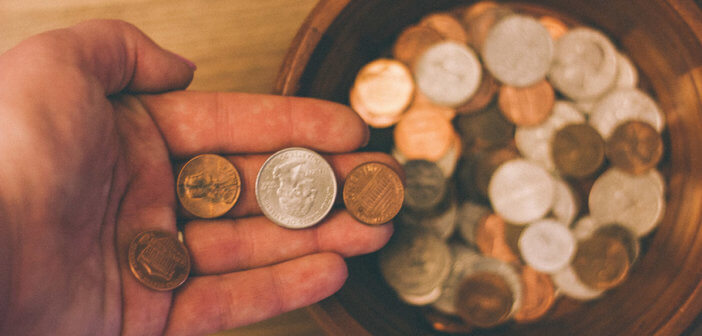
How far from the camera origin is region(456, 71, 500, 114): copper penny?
1.46 m

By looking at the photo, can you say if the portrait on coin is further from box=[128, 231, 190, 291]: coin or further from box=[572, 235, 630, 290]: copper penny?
box=[572, 235, 630, 290]: copper penny

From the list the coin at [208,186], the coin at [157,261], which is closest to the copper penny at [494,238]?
the coin at [208,186]

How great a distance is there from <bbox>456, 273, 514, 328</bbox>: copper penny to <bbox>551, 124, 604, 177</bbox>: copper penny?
0.43 m

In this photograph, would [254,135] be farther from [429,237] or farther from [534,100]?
[534,100]

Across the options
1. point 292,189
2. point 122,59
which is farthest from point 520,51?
point 122,59

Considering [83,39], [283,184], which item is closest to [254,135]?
[283,184]

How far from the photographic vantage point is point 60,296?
2.75 ft

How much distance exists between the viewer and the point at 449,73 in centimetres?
142

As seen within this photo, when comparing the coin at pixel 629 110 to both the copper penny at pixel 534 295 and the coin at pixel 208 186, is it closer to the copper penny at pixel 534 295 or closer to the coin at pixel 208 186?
the copper penny at pixel 534 295

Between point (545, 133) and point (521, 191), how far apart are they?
0.73 ft

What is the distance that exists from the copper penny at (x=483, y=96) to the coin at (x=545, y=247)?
1.41ft

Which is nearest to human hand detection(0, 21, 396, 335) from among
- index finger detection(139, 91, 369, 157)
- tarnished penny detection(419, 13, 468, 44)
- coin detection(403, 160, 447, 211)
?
index finger detection(139, 91, 369, 157)

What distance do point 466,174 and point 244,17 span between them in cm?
92

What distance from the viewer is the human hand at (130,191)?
2.66 ft
